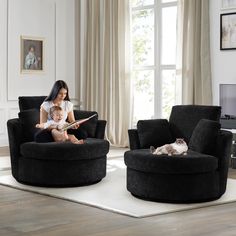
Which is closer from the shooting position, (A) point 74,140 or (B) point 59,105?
(A) point 74,140

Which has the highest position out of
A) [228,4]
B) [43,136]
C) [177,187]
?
[228,4]

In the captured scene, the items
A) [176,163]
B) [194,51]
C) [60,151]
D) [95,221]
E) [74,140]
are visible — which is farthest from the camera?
[194,51]

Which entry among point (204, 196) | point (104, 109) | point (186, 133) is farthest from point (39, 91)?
point (204, 196)

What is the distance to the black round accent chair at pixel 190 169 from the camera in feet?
14.7

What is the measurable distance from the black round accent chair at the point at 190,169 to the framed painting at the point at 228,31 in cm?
223

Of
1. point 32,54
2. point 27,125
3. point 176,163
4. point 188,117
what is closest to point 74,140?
point 27,125

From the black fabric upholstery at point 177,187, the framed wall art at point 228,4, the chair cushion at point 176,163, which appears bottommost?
the black fabric upholstery at point 177,187

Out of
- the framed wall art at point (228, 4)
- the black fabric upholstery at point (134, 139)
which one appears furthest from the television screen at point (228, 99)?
the black fabric upholstery at point (134, 139)

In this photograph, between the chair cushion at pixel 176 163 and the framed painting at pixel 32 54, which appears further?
the framed painting at pixel 32 54

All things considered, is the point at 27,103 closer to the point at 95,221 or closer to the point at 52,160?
the point at 52,160

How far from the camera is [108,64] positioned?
29.1ft

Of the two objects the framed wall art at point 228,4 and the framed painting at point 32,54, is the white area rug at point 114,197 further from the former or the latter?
the framed painting at point 32,54

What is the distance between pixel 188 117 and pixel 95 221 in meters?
1.76

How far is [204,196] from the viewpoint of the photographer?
4.59 m
